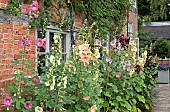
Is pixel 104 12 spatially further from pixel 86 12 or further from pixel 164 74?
pixel 164 74

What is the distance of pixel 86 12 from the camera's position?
7730 mm

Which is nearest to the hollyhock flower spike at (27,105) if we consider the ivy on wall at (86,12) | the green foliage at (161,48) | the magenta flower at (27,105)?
the magenta flower at (27,105)

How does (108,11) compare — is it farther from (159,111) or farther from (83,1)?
(159,111)

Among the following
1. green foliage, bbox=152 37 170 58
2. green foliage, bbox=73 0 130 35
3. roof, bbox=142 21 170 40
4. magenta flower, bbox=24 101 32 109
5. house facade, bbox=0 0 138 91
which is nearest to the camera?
magenta flower, bbox=24 101 32 109

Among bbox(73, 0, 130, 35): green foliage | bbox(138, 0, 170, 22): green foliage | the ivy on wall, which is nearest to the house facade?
the ivy on wall

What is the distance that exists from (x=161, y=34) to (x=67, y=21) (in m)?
18.6

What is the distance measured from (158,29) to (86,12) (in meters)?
19.3

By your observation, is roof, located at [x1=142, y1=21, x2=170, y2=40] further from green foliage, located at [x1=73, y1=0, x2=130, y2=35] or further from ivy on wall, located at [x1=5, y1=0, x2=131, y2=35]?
green foliage, located at [x1=73, y1=0, x2=130, y2=35]

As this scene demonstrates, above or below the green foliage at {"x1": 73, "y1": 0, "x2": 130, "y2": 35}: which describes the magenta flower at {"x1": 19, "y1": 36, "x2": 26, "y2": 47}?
below

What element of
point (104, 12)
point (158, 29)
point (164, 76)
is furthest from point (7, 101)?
point (158, 29)

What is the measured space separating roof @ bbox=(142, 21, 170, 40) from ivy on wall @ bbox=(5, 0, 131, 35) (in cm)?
1389

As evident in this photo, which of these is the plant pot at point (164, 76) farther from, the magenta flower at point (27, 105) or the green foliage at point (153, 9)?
the magenta flower at point (27, 105)

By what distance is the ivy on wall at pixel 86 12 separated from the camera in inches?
211

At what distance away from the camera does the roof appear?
946 inches
